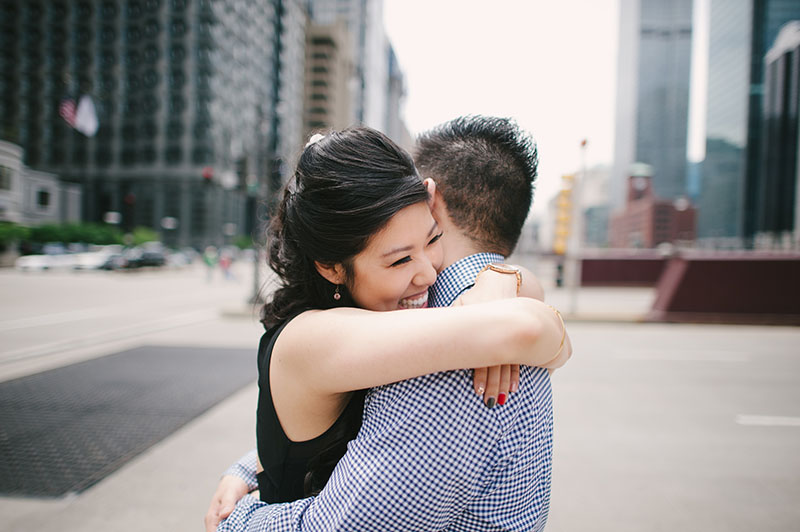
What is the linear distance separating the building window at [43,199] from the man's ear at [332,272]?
155 ft

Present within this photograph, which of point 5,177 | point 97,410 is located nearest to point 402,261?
point 97,410

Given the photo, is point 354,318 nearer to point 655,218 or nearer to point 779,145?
point 779,145

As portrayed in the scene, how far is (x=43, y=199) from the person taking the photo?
127 feet

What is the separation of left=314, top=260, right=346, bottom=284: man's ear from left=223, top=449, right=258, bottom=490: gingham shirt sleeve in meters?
0.76

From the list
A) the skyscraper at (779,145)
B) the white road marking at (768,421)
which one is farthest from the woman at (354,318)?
the skyscraper at (779,145)

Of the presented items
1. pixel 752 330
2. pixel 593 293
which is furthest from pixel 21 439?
pixel 593 293

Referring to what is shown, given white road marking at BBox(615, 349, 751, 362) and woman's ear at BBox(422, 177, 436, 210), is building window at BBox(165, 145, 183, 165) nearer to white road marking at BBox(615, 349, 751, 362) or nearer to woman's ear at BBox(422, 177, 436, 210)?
white road marking at BBox(615, 349, 751, 362)

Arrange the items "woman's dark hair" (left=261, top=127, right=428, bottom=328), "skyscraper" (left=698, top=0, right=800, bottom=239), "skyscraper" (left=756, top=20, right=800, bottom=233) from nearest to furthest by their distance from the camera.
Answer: "woman's dark hair" (left=261, top=127, right=428, bottom=328), "skyscraper" (left=756, top=20, right=800, bottom=233), "skyscraper" (left=698, top=0, right=800, bottom=239)

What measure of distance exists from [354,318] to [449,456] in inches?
12.4

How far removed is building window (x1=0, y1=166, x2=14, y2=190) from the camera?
93.8 ft

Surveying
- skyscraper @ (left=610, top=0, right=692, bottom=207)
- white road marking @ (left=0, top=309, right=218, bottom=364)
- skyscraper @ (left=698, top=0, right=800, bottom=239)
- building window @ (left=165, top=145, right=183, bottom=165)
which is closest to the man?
white road marking @ (left=0, top=309, right=218, bottom=364)

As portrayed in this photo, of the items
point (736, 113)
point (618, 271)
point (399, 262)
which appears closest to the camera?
point (399, 262)

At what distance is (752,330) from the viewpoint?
10312 millimetres

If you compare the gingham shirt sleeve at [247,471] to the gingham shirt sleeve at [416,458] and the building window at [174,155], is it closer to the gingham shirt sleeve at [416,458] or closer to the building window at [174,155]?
the gingham shirt sleeve at [416,458]
